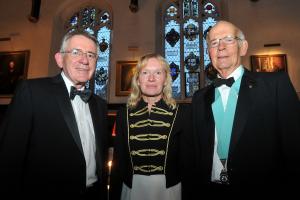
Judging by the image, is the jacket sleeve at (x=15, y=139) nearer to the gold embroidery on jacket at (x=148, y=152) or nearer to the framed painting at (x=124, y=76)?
the gold embroidery on jacket at (x=148, y=152)

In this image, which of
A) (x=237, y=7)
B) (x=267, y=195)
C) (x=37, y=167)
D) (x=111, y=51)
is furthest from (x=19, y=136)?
(x=237, y=7)

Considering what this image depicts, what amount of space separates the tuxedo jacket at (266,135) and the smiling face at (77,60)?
4.74ft

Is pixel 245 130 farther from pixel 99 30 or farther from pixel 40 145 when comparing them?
pixel 99 30

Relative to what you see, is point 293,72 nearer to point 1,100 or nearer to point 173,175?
point 173,175

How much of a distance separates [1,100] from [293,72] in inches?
453


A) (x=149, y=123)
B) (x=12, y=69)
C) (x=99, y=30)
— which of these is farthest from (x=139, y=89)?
(x=12, y=69)

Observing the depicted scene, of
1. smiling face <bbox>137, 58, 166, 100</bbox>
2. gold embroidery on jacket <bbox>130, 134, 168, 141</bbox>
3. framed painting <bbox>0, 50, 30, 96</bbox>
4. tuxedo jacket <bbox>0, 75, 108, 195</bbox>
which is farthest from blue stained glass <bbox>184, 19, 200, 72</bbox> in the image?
tuxedo jacket <bbox>0, 75, 108, 195</bbox>

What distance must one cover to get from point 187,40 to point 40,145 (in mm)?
9109

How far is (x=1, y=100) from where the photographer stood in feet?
33.9

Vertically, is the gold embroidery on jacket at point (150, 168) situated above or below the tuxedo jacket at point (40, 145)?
below

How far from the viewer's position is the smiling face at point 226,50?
222 cm

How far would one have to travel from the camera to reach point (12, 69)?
415 inches

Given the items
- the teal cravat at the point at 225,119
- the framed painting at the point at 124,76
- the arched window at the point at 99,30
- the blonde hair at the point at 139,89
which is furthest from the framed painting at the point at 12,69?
the teal cravat at the point at 225,119

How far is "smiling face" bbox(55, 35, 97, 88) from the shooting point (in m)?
2.30
